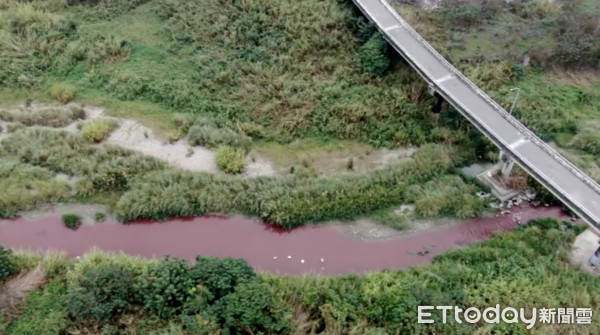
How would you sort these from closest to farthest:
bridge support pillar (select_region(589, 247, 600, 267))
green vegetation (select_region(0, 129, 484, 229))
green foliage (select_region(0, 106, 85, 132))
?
1. bridge support pillar (select_region(589, 247, 600, 267))
2. green vegetation (select_region(0, 129, 484, 229))
3. green foliage (select_region(0, 106, 85, 132))

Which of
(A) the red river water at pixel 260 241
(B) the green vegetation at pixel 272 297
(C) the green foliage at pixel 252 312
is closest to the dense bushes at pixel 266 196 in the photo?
(A) the red river water at pixel 260 241

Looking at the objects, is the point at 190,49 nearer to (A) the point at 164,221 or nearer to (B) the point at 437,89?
(A) the point at 164,221

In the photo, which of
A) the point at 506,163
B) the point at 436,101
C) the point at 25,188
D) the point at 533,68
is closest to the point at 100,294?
the point at 25,188

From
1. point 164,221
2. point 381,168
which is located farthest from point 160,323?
point 381,168

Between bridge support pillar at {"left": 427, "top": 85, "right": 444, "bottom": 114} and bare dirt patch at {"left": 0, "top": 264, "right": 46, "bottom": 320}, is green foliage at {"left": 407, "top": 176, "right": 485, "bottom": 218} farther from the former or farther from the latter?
bare dirt patch at {"left": 0, "top": 264, "right": 46, "bottom": 320}

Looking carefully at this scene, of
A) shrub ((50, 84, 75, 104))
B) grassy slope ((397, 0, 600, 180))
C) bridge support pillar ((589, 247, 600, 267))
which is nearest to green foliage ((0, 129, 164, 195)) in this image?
shrub ((50, 84, 75, 104))

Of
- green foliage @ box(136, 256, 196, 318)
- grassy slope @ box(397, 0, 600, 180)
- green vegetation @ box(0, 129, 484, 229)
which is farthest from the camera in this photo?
grassy slope @ box(397, 0, 600, 180)
